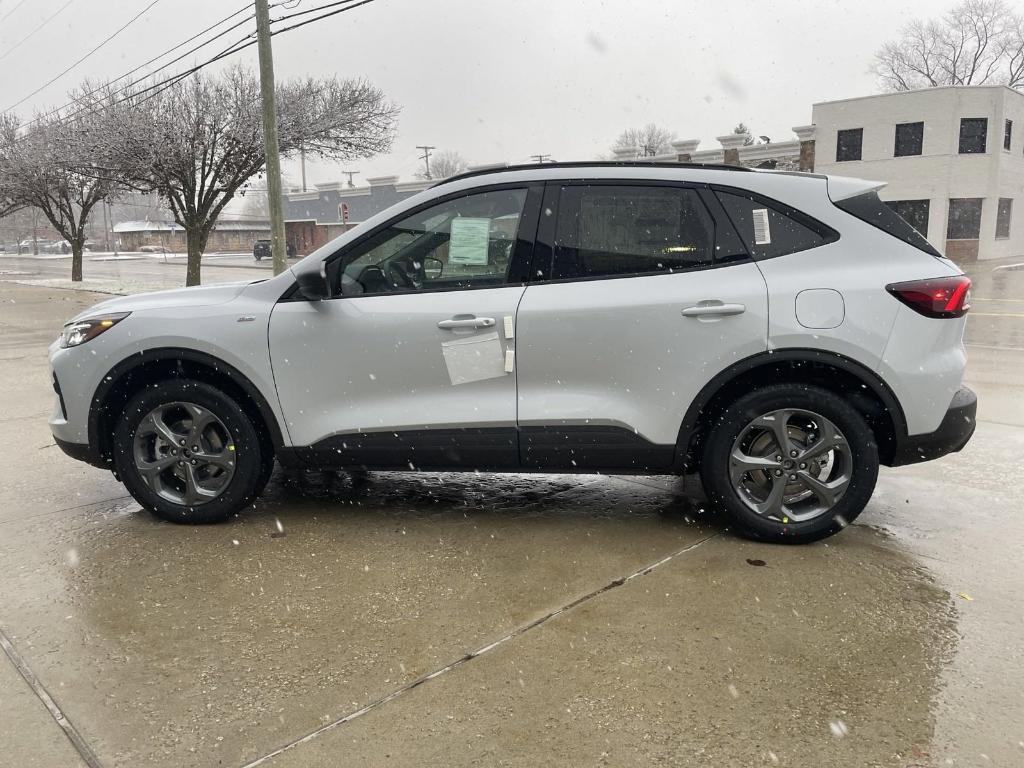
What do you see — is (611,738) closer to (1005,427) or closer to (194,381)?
(194,381)

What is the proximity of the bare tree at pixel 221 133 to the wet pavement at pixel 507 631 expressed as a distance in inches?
693

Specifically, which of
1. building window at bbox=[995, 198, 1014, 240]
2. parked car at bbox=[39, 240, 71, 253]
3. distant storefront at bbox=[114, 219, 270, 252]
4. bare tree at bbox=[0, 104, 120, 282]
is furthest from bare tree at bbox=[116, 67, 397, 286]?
parked car at bbox=[39, 240, 71, 253]

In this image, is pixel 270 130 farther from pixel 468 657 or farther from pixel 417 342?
pixel 468 657

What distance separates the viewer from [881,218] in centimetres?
380

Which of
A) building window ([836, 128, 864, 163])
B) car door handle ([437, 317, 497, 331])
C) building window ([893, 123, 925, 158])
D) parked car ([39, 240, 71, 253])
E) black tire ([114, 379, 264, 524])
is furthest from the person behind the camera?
parked car ([39, 240, 71, 253])

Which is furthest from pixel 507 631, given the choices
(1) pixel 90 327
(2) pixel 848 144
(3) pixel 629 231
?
(2) pixel 848 144

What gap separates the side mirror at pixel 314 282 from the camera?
154 inches

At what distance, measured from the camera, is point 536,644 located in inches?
119

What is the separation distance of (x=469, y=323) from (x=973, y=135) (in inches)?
1439

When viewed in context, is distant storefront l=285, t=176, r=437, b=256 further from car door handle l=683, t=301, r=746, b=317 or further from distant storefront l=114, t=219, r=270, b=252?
car door handle l=683, t=301, r=746, b=317

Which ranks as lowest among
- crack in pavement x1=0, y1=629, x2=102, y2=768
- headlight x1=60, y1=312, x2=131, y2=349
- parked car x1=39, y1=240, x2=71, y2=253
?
crack in pavement x1=0, y1=629, x2=102, y2=768

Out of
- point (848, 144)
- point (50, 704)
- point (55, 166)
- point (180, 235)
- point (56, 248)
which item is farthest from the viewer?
point (56, 248)

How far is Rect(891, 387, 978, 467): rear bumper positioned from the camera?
12.3 feet

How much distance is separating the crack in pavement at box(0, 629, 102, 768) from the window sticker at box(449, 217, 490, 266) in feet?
7.94
